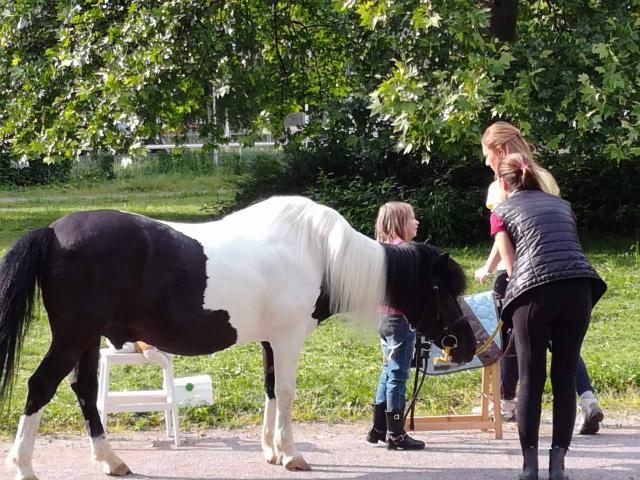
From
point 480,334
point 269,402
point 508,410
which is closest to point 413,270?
point 480,334

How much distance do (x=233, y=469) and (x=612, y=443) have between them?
7.32 ft

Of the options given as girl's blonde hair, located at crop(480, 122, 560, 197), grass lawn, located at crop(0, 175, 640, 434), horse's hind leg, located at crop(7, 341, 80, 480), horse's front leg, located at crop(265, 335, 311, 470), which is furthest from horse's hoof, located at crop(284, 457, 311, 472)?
girl's blonde hair, located at crop(480, 122, 560, 197)

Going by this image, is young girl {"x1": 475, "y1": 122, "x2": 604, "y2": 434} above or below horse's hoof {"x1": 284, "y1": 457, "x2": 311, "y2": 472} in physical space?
above

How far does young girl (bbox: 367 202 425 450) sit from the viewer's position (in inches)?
206

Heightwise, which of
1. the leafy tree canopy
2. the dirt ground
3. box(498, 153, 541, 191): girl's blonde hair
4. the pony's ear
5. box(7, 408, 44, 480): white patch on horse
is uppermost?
the leafy tree canopy

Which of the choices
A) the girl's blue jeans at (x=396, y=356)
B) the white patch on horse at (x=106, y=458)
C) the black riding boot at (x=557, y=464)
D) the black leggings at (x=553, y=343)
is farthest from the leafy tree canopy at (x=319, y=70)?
the white patch on horse at (x=106, y=458)

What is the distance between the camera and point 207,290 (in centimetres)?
466

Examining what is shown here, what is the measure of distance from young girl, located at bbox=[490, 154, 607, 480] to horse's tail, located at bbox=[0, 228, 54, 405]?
226 centimetres

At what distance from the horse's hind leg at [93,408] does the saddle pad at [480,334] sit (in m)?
1.78

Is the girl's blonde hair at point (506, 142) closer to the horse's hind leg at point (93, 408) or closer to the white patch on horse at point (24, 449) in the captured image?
the horse's hind leg at point (93, 408)

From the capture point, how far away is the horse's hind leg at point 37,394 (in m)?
4.44

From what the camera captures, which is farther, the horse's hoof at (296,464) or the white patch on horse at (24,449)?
the horse's hoof at (296,464)

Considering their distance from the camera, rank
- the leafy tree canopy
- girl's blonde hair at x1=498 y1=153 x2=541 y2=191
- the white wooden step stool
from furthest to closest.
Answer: the leafy tree canopy
the white wooden step stool
girl's blonde hair at x1=498 y1=153 x2=541 y2=191

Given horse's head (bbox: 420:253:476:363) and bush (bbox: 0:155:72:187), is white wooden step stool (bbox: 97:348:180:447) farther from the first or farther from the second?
bush (bbox: 0:155:72:187)
